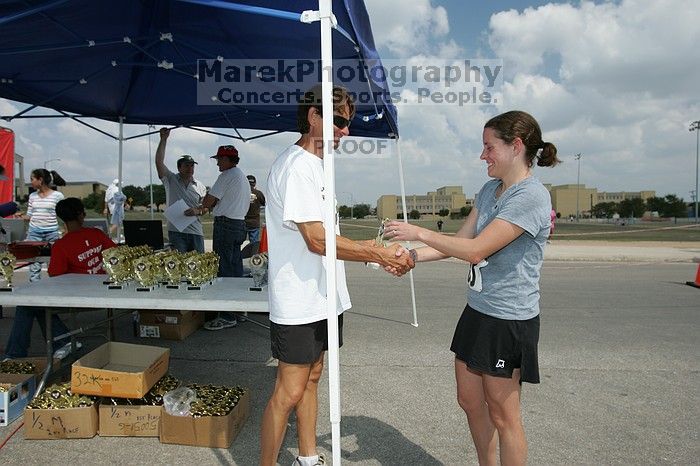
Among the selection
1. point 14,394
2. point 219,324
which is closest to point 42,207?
point 219,324

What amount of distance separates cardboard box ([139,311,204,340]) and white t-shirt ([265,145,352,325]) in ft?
10.7

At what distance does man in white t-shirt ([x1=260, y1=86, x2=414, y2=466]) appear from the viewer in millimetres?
2029

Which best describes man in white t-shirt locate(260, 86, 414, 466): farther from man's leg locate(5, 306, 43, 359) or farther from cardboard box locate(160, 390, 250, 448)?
man's leg locate(5, 306, 43, 359)

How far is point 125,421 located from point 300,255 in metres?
1.79

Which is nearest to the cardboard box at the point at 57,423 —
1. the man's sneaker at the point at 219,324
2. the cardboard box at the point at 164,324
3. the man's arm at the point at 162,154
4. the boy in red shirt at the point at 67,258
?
the boy in red shirt at the point at 67,258

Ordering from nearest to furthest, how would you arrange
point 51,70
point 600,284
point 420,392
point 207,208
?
1. point 420,392
2. point 51,70
3. point 207,208
4. point 600,284

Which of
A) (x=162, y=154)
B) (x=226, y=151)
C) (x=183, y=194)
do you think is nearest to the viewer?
(x=226, y=151)

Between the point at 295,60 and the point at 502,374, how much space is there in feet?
11.3

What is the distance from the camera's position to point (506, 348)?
2.06m

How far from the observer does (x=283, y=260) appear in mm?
2145

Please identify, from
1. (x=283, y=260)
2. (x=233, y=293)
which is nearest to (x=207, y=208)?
(x=233, y=293)

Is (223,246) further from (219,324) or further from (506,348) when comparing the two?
(506,348)

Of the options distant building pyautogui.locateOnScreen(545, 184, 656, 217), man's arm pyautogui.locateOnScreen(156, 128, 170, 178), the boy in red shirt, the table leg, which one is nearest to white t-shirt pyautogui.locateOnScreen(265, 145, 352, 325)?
the table leg

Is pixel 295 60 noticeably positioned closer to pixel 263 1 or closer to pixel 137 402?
pixel 263 1
